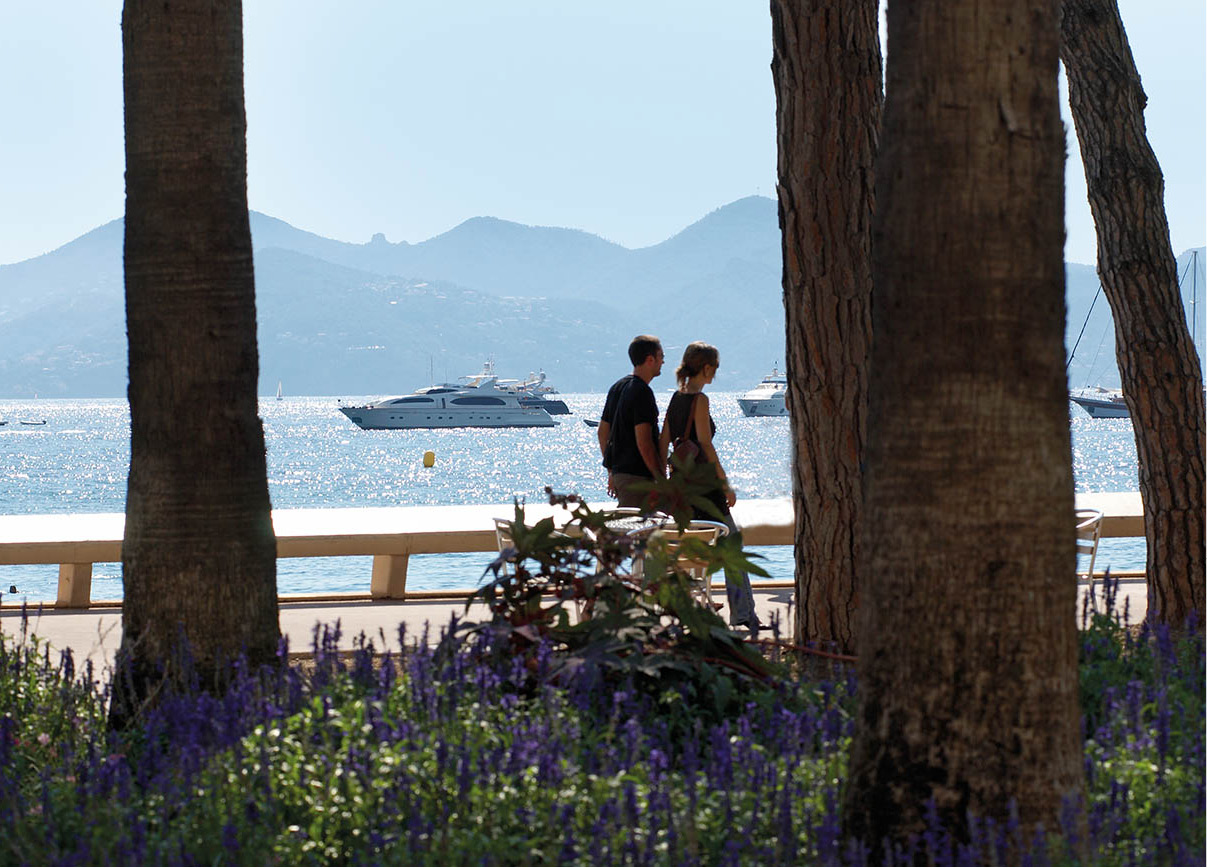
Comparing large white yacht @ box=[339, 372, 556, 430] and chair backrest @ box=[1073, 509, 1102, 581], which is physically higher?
large white yacht @ box=[339, 372, 556, 430]

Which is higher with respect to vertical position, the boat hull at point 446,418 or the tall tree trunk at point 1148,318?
the boat hull at point 446,418

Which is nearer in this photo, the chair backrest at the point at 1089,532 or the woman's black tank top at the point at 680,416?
the woman's black tank top at the point at 680,416

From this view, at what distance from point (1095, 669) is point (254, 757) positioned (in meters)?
2.79

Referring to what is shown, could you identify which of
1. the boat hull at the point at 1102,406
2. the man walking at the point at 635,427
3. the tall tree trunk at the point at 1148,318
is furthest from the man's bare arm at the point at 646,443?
the boat hull at the point at 1102,406

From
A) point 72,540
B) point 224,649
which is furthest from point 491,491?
point 224,649

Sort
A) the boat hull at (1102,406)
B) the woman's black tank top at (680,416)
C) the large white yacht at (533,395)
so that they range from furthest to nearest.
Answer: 1. the boat hull at (1102,406)
2. the large white yacht at (533,395)
3. the woman's black tank top at (680,416)

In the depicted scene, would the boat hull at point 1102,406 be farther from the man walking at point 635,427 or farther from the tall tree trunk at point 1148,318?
the tall tree trunk at point 1148,318

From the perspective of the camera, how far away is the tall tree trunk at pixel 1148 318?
6555 millimetres

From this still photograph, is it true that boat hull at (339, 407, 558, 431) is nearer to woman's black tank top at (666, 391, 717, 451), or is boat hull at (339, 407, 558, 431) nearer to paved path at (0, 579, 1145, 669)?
paved path at (0, 579, 1145, 669)

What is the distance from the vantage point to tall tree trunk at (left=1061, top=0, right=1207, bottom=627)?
6.55 meters

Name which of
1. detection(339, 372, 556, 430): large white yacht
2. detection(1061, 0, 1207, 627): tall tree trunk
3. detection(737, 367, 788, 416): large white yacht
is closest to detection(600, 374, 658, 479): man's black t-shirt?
detection(1061, 0, 1207, 627): tall tree trunk

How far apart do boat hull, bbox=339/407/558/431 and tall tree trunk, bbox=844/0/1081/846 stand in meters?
103

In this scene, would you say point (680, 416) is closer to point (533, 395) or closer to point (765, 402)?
point (533, 395)

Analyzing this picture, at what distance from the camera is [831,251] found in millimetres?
6191
